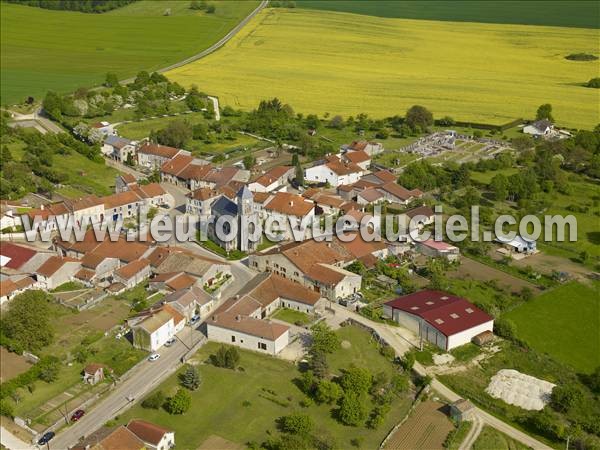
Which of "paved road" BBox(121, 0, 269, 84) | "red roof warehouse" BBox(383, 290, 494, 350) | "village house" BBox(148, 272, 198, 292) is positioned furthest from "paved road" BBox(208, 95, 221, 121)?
"red roof warehouse" BBox(383, 290, 494, 350)

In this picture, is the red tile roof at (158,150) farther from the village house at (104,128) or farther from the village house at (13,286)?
the village house at (13,286)

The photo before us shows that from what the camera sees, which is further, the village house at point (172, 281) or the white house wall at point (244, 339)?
the village house at point (172, 281)

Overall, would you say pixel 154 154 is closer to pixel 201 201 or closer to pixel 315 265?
pixel 201 201

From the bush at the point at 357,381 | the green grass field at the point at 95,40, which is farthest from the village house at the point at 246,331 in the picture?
the green grass field at the point at 95,40

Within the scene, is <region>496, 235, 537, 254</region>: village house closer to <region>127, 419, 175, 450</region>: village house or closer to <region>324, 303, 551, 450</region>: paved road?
<region>324, 303, 551, 450</region>: paved road

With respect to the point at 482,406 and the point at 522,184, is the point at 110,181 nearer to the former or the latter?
the point at 522,184

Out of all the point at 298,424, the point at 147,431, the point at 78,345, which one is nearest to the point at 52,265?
the point at 78,345

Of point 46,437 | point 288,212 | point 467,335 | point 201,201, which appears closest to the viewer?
point 46,437
